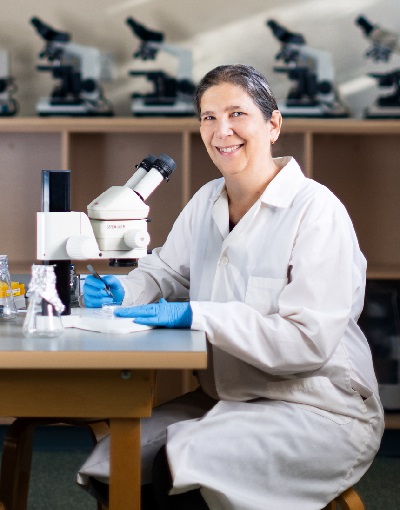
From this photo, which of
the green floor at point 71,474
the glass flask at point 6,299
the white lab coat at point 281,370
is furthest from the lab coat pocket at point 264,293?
the green floor at point 71,474

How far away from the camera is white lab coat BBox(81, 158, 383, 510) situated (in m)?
1.70

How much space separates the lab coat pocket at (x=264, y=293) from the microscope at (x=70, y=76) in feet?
6.57

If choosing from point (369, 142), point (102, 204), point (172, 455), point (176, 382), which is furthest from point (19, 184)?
point (172, 455)

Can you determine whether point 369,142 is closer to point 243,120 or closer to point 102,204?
point 243,120

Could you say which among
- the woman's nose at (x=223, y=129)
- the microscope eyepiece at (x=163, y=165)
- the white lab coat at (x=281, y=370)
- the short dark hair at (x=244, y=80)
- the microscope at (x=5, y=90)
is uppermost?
the microscope at (x=5, y=90)

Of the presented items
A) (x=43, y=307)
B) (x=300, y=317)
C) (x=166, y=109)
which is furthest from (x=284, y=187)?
(x=166, y=109)

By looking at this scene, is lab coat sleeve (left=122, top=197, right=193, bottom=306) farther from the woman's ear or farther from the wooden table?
the wooden table

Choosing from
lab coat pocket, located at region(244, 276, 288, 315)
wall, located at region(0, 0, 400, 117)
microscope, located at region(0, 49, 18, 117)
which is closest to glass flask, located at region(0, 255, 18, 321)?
lab coat pocket, located at region(244, 276, 288, 315)

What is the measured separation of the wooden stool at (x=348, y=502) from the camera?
177cm

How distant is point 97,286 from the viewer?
83.4 inches

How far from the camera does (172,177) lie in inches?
157

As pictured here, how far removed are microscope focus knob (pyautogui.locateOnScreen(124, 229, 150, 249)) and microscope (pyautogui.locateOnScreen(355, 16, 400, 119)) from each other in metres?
2.17

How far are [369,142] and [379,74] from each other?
0.39m

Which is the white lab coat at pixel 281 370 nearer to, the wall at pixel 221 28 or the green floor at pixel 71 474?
the green floor at pixel 71 474
